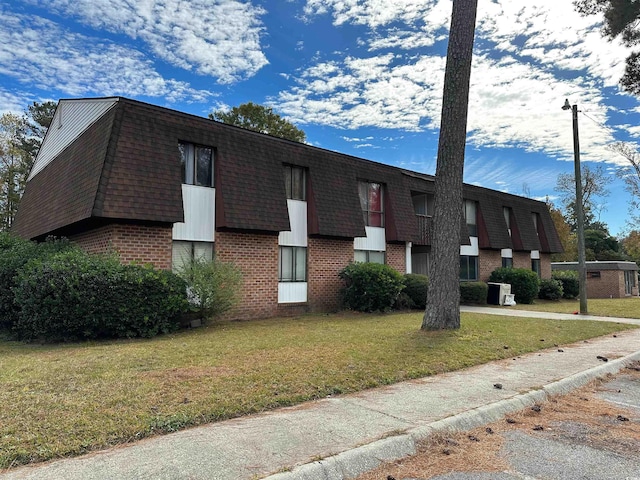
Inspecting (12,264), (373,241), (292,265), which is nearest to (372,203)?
(373,241)

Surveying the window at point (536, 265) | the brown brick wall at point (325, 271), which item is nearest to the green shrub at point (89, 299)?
the brown brick wall at point (325, 271)

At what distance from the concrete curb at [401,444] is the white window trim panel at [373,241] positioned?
11257mm

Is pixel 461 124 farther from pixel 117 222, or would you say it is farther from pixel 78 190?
pixel 78 190

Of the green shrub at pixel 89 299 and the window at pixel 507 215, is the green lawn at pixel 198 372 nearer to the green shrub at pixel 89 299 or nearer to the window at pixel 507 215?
the green shrub at pixel 89 299

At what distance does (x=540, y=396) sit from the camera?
5.60 m

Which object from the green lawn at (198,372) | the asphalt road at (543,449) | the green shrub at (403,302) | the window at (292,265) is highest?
the window at (292,265)

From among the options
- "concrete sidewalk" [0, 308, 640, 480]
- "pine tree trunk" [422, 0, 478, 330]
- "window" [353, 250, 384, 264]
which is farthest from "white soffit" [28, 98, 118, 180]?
"concrete sidewalk" [0, 308, 640, 480]

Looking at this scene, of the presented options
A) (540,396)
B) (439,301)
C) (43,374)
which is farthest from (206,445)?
(439,301)

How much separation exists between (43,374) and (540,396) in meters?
6.39

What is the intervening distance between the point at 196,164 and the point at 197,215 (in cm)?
150

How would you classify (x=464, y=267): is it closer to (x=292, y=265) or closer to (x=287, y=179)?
(x=292, y=265)

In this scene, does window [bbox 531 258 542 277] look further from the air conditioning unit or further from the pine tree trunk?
the pine tree trunk

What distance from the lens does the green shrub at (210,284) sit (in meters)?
11.0

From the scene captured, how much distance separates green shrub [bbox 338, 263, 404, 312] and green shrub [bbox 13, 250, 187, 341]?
260 inches
